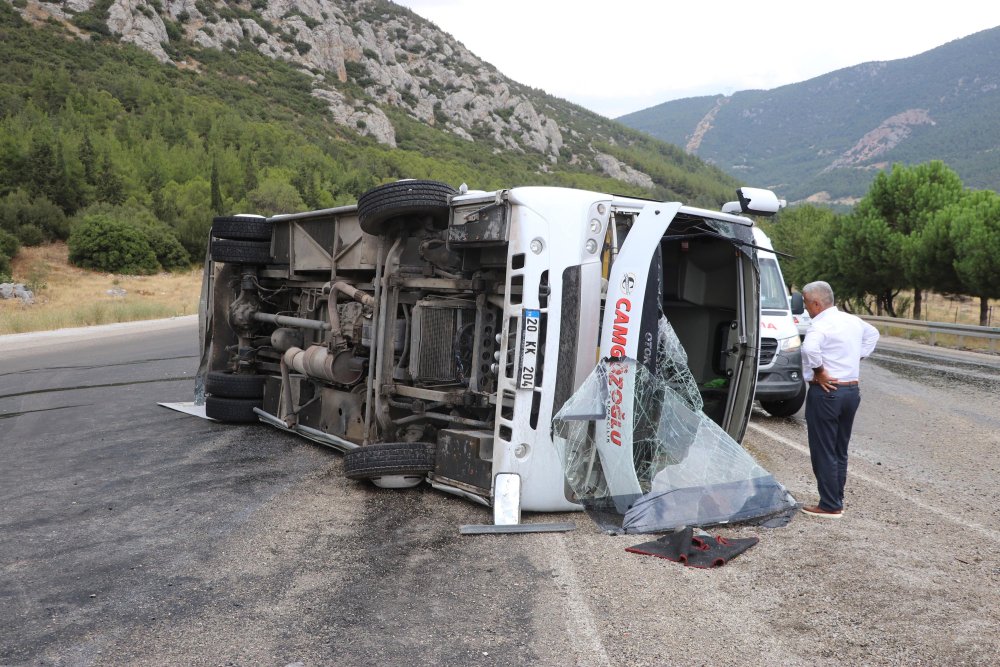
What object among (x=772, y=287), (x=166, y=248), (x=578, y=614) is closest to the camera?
(x=578, y=614)

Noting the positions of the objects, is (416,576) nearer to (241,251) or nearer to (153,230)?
(241,251)

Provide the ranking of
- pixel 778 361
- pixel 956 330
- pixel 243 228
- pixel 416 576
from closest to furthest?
pixel 416 576 < pixel 243 228 < pixel 778 361 < pixel 956 330

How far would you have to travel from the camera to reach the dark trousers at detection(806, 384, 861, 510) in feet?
18.1

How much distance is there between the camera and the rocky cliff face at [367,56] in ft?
270

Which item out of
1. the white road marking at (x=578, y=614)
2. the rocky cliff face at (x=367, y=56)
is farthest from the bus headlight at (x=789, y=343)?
the rocky cliff face at (x=367, y=56)

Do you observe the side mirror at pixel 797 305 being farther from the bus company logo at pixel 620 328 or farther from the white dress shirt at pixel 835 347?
the bus company logo at pixel 620 328

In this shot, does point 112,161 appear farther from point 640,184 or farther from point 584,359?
point 640,184

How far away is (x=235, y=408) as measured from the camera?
8.57 metres

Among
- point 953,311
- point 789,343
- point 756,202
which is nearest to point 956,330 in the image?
point 789,343

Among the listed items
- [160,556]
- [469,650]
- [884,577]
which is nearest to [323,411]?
[160,556]

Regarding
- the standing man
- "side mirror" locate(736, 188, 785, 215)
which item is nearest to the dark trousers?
the standing man

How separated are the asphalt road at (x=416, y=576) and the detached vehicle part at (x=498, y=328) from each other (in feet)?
1.27

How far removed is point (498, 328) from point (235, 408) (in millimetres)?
3836

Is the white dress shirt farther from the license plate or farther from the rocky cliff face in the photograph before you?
the rocky cliff face
